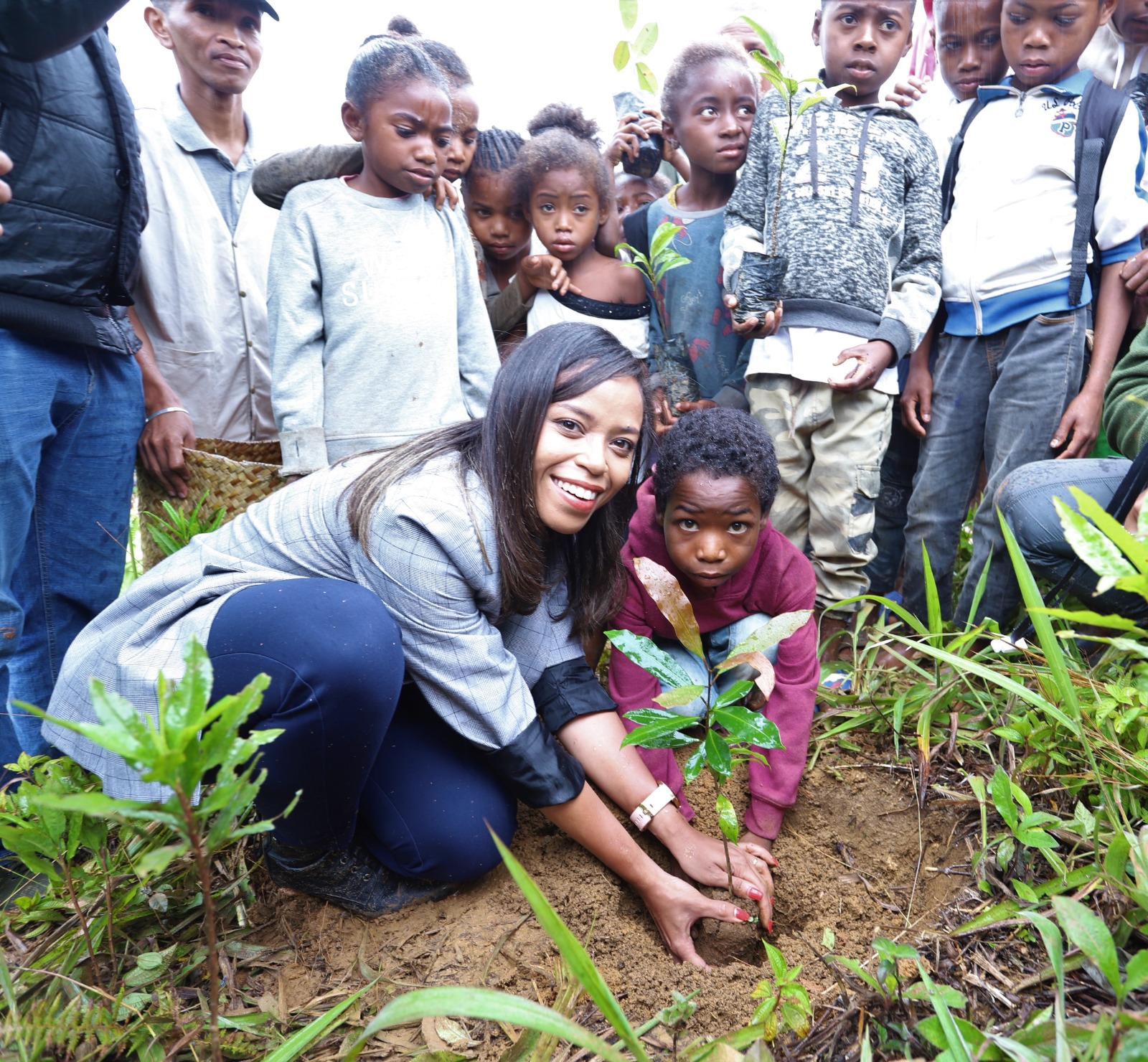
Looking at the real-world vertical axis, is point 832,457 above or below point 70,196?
below

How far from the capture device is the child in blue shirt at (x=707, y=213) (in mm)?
2631

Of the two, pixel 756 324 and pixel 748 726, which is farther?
pixel 756 324

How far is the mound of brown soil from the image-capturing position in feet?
4.61

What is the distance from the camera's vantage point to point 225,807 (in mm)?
873

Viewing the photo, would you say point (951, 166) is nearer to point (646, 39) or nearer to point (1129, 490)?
point (646, 39)

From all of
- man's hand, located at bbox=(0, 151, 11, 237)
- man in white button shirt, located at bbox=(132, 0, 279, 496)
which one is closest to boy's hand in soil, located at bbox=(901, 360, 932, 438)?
man in white button shirt, located at bbox=(132, 0, 279, 496)

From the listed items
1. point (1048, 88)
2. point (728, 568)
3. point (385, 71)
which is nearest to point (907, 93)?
point (1048, 88)

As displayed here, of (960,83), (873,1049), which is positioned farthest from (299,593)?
(960,83)

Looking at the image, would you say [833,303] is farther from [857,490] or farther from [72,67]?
[72,67]

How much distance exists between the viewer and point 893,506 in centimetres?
274

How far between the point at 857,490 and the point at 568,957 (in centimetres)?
181

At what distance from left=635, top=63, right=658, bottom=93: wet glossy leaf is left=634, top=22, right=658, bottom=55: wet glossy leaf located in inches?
3.8

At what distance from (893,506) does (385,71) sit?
2.05 metres

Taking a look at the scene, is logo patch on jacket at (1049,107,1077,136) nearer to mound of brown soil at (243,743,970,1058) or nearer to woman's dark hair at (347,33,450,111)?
woman's dark hair at (347,33,450,111)
